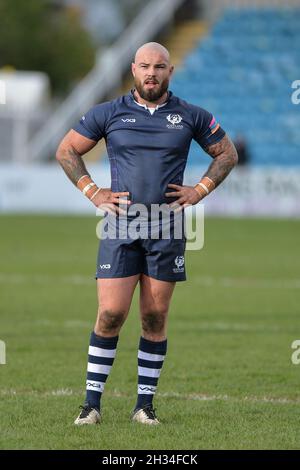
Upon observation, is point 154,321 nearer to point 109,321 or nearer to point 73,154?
point 109,321

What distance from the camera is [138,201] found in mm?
7422

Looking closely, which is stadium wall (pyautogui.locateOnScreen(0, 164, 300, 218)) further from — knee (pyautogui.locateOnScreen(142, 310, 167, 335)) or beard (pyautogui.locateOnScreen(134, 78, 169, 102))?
beard (pyautogui.locateOnScreen(134, 78, 169, 102))

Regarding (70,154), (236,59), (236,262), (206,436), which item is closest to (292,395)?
(206,436)

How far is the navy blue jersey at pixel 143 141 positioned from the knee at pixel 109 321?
0.73 meters

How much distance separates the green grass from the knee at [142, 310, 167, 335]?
59 cm

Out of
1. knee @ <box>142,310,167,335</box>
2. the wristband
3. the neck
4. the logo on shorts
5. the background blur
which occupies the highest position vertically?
the background blur

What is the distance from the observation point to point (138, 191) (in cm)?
741

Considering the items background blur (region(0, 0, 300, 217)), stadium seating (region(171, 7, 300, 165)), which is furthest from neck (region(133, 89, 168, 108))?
stadium seating (region(171, 7, 300, 165))

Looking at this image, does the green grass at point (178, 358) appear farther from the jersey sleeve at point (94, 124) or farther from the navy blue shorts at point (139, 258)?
the jersey sleeve at point (94, 124)

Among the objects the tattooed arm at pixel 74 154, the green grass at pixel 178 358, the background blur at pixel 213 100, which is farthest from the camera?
the background blur at pixel 213 100

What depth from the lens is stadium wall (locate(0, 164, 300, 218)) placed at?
31.5 meters

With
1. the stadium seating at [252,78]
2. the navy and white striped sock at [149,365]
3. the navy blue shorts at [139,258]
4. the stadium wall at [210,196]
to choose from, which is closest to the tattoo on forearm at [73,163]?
the navy blue shorts at [139,258]

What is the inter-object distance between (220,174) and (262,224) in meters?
21.0

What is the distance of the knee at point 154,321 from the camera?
7547 millimetres
